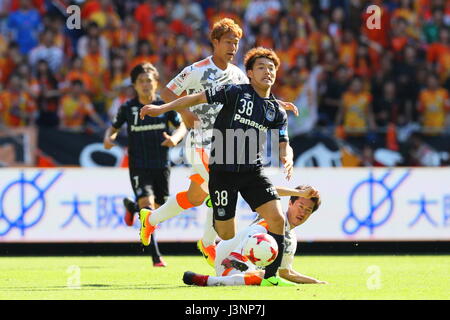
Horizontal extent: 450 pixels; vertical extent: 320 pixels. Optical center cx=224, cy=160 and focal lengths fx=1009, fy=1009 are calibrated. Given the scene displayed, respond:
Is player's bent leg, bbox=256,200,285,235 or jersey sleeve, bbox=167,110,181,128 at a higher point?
jersey sleeve, bbox=167,110,181,128

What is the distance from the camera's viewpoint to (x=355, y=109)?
16.3m

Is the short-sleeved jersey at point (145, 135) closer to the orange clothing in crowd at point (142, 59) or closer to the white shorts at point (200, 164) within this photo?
the white shorts at point (200, 164)

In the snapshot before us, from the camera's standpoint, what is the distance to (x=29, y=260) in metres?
12.0

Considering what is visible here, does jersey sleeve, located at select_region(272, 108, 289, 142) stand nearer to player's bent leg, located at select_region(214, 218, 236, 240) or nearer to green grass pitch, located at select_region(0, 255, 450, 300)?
player's bent leg, located at select_region(214, 218, 236, 240)

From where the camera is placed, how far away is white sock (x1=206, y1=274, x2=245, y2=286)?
8203 millimetres

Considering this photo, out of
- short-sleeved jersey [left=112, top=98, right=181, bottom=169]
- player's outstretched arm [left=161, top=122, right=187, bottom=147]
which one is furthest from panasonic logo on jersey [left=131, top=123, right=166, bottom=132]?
player's outstretched arm [left=161, top=122, right=187, bottom=147]

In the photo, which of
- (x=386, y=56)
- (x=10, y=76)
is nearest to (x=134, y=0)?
(x=10, y=76)

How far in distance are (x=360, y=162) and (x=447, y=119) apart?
8.92ft

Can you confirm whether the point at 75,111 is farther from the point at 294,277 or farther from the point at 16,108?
the point at 294,277

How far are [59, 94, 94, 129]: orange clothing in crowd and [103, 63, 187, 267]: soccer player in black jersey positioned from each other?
4.69 m

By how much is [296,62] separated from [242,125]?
9074 millimetres

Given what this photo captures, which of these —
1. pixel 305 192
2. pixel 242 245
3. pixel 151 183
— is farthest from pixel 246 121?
pixel 151 183
